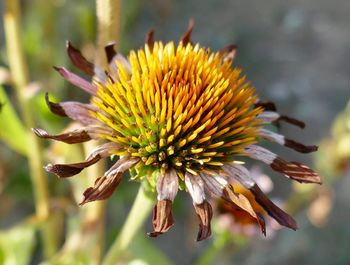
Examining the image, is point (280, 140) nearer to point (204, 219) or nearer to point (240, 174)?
point (240, 174)

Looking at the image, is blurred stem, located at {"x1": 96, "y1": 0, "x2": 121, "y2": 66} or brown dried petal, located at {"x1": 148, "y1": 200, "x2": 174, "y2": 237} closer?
brown dried petal, located at {"x1": 148, "y1": 200, "x2": 174, "y2": 237}

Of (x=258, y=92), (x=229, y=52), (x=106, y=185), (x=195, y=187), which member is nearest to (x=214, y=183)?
(x=195, y=187)

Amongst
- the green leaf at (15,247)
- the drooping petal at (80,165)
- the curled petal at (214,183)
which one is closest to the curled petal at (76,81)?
the drooping petal at (80,165)

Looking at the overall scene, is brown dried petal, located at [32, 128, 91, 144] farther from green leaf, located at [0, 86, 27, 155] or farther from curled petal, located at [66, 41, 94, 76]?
green leaf, located at [0, 86, 27, 155]

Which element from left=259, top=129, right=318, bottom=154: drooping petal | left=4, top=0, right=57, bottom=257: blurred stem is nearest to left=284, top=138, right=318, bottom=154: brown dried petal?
left=259, top=129, right=318, bottom=154: drooping petal

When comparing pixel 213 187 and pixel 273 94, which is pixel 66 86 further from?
pixel 213 187

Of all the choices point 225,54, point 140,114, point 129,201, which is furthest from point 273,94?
point 140,114

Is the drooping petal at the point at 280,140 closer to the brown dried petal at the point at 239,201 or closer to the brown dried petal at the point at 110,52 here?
the brown dried petal at the point at 239,201
